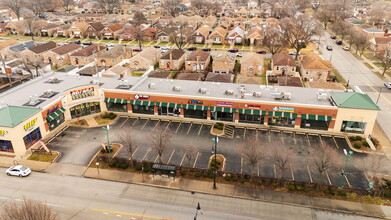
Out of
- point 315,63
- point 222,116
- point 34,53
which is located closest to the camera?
point 222,116

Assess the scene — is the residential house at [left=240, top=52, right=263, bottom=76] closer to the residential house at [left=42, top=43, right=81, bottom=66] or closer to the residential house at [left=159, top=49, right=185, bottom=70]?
the residential house at [left=159, top=49, right=185, bottom=70]

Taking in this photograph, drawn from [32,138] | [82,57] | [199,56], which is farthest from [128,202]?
[82,57]

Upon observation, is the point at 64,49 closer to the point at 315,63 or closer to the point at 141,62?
the point at 141,62

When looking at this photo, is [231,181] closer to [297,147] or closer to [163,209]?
[163,209]

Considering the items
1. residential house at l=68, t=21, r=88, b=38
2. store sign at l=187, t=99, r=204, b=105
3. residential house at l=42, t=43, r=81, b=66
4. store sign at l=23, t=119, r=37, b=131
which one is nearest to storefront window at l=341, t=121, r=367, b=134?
store sign at l=187, t=99, r=204, b=105

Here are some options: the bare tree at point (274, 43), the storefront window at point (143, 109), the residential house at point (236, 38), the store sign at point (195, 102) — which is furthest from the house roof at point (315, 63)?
the storefront window at point (143, 109)

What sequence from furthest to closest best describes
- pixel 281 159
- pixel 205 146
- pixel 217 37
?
pixel 217 37 < pixel 205 146 < pixel 281 159

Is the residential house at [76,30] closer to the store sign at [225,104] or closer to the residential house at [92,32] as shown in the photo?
the residential house at [92,32]
